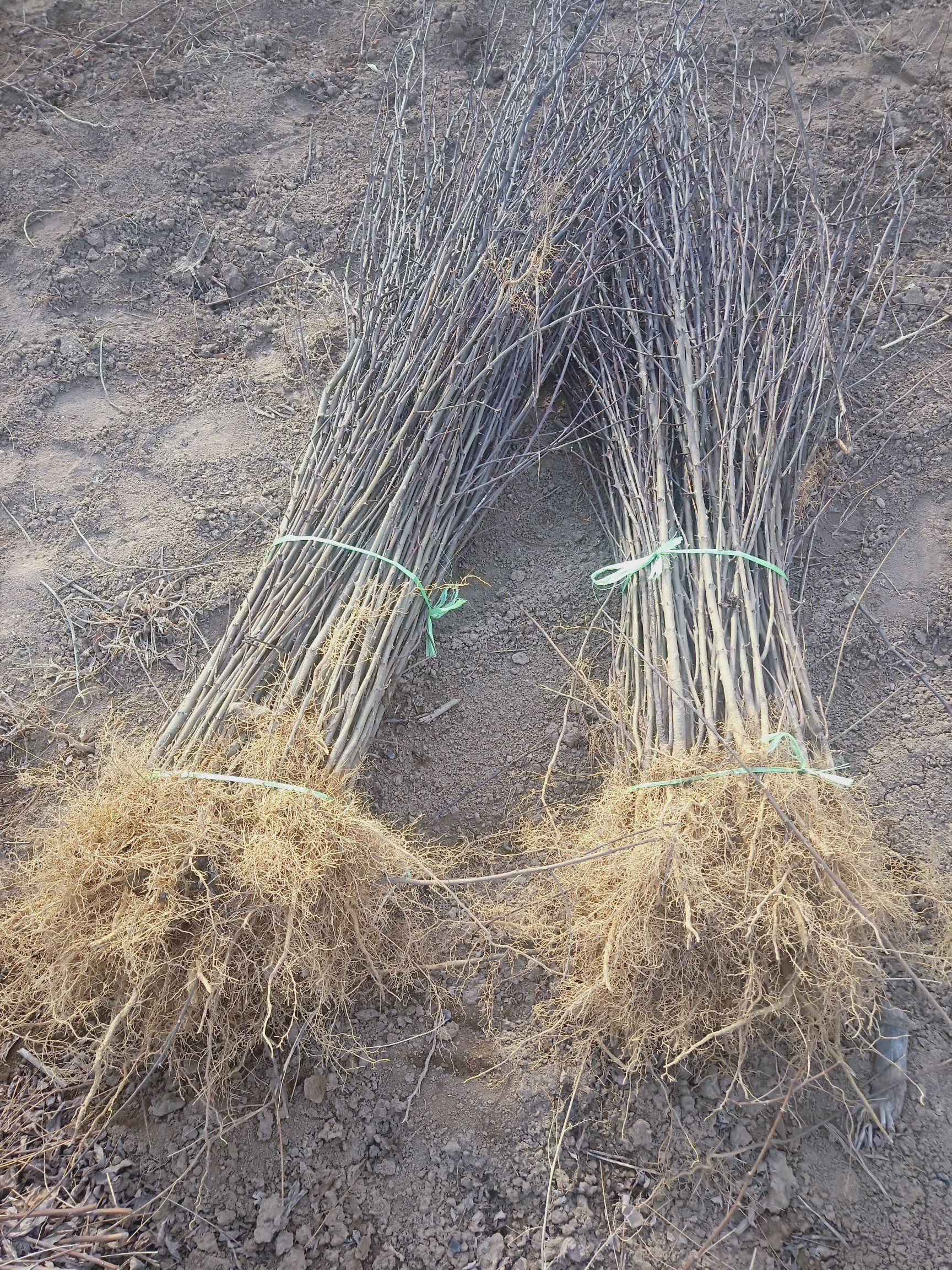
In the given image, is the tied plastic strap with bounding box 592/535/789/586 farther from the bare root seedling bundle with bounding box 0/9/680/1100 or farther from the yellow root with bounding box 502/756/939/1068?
the yellow root with bounding box 502/756/939/1068

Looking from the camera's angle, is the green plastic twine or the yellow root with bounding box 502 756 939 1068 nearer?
the yellow root with bounding box 502 756 939 1068

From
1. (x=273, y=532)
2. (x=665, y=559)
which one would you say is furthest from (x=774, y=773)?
(x=273, y=532)

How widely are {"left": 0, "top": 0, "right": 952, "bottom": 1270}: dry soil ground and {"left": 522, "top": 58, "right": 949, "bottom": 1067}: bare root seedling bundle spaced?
181 millimetres

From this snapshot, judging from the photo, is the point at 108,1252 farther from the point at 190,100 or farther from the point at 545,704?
the point at 190,100

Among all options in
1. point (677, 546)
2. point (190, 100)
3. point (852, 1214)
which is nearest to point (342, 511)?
point (677, 546)

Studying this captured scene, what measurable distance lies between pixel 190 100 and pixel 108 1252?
3874mm

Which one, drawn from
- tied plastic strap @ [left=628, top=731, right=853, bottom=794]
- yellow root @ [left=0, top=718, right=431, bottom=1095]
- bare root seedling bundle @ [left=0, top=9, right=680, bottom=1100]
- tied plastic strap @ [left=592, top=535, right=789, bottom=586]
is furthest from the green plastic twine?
tied plastic strap @ [left=628, top=731, right=853, bottom=794]

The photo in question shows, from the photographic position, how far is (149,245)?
3191 mm

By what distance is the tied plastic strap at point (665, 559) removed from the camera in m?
2.14

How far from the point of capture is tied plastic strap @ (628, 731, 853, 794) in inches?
72.3

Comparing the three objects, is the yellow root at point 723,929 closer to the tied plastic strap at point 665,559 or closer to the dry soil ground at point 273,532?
the dry soil ground at point 273,532

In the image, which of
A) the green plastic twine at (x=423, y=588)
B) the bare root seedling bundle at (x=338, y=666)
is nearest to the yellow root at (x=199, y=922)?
the bare root seedling bundle at (x=338, y=666)

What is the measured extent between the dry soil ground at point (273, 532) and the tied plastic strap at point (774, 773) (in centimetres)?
34

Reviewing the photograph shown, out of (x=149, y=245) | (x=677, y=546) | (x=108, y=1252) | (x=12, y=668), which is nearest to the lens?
(x=108, y=1252)
